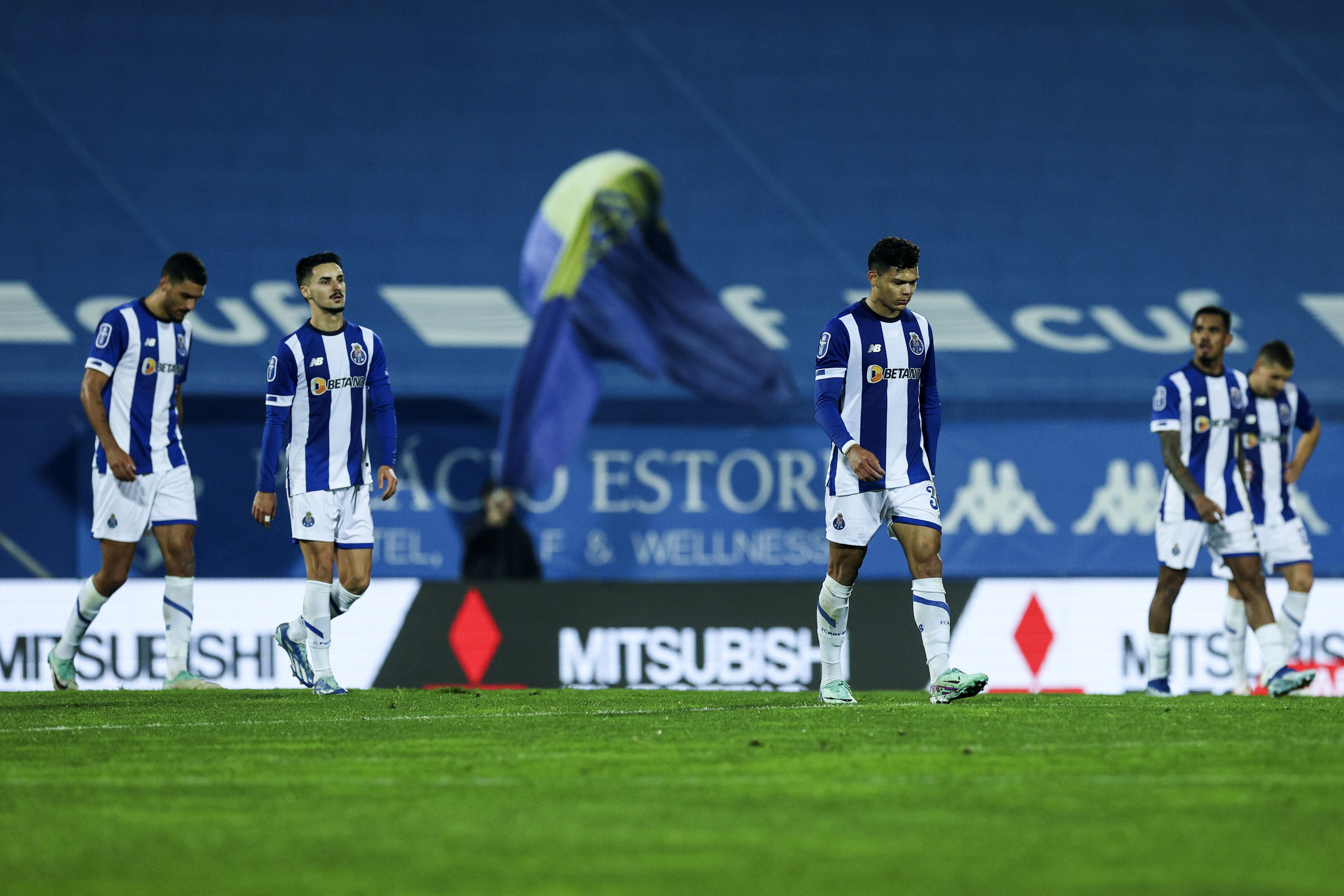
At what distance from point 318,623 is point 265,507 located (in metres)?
0.59

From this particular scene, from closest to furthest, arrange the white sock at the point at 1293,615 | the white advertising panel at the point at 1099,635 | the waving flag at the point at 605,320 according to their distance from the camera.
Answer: the white sock at the point at 1293,615
the white advertising panel at the point at 1099,635
the waving flag at the point at 605,320

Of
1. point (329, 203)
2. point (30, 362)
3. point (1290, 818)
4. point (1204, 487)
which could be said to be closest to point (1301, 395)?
point (1204, 487)

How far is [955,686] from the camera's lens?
613 cm

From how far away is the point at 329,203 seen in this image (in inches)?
535

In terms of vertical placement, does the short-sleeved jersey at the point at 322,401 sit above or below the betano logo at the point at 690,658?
above

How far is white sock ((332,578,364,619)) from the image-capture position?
7219mm

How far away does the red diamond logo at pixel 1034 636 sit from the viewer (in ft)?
33.6

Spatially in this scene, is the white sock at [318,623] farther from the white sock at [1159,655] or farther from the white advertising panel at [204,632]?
the white sock at [1159,655]

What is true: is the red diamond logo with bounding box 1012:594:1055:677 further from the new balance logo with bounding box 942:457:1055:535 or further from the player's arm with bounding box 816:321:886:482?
the player's arm with bounding box 816:321:886:482

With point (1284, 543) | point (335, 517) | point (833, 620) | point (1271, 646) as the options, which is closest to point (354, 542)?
point (335, 517)

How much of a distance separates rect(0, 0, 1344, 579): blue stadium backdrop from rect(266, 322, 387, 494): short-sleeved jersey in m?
5.79

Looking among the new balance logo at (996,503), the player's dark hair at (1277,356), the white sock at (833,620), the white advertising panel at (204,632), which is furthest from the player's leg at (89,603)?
the new balance logo at (996,503)

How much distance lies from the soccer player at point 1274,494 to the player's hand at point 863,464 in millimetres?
3377

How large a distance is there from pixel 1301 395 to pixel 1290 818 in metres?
6.05
